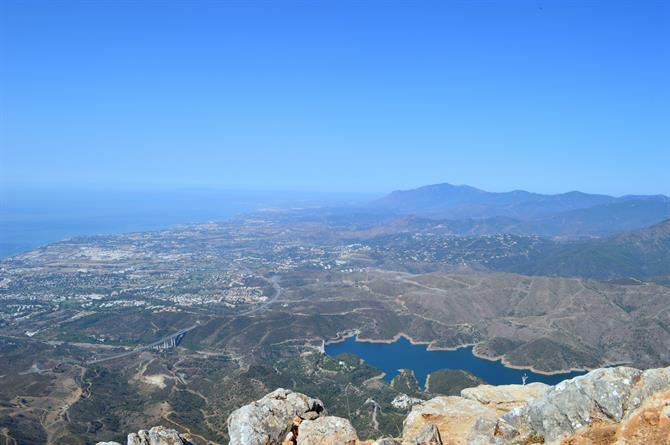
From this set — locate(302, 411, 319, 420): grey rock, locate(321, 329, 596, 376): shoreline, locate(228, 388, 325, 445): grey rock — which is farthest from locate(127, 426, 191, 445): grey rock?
locate(321, 329, 596, 376): shoreline

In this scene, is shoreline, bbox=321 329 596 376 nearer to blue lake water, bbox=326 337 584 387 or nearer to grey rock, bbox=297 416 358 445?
blue lake water, bbox=326 337 584 387

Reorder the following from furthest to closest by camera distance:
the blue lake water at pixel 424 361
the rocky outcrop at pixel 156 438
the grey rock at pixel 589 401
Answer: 1. the blue lake water at pixel 424 361
2. the rocky outcrop at pixel 156 438
3. the grey rock at pixel 589 401

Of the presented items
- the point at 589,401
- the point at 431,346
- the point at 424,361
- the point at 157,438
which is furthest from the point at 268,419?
the point at 431,346

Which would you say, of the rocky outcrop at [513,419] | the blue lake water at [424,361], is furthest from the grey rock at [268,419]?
the blue lake water at [424,361]

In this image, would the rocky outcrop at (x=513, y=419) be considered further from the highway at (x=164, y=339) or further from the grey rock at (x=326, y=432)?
the highway at (x=164, y=339)

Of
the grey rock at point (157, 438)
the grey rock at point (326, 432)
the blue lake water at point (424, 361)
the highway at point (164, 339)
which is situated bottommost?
the blue lake water at point (424, 361)
